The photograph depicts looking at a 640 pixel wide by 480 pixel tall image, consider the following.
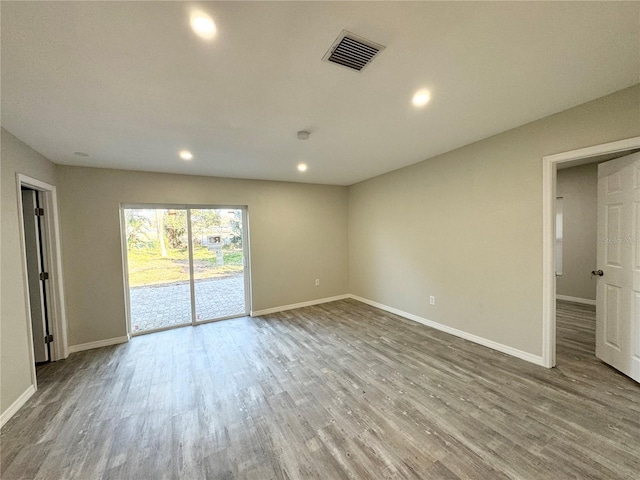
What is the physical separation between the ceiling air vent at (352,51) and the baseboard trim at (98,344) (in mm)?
4567

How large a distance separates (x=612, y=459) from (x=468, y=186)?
2731 mm

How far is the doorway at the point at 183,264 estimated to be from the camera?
13.0 feet

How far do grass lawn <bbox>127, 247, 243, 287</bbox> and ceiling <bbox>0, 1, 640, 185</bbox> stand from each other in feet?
5.72

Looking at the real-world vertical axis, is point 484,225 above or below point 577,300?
above

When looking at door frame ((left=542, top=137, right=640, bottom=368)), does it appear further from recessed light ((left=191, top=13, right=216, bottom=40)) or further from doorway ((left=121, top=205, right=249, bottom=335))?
doorway ((left=121, top=205, right=249, bottom=335))

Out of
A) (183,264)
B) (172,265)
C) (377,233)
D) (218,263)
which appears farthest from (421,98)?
(172,265)

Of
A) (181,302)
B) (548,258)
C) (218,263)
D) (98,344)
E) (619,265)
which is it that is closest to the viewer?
(619,265)

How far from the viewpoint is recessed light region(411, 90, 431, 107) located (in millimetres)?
1955

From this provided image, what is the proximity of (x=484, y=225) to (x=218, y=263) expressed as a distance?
4270mm

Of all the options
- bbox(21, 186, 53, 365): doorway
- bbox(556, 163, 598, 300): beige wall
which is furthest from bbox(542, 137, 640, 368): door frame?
bbox(21, 186, 53, 365): doorway

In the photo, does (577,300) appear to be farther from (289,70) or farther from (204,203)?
(204,203)

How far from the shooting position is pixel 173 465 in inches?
63.7

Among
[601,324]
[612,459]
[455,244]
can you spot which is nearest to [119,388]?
[612,459]

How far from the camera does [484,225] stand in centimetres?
312
